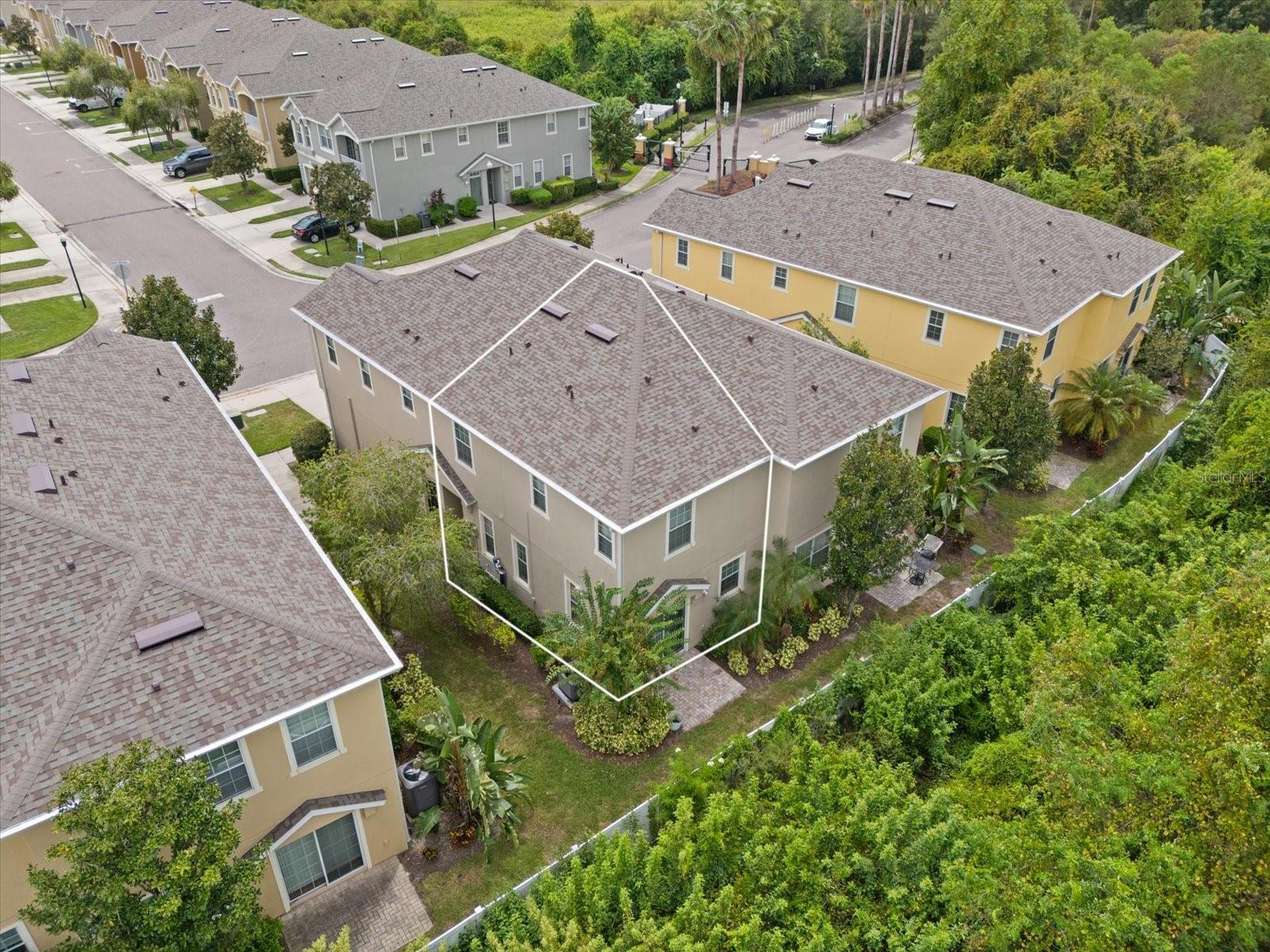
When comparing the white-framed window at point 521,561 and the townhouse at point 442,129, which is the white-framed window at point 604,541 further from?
the townhouse at point 442,129

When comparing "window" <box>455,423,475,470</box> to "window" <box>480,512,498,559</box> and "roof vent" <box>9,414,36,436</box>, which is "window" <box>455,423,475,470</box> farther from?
"roof vent" <box>9,414,36,436</box>

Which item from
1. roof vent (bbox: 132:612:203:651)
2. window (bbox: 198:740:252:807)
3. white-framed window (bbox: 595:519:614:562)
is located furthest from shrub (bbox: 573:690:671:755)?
roof vent (bbox: 132:612:203:651)

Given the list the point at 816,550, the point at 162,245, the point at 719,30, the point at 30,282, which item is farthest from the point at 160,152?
the point at 816,550

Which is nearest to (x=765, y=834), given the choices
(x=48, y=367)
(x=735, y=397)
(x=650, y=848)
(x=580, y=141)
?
(x=650, y=848)

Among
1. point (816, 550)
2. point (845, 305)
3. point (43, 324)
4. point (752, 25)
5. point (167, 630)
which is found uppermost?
point (752, 25)

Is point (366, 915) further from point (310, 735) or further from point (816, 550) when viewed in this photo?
point (816, 550)

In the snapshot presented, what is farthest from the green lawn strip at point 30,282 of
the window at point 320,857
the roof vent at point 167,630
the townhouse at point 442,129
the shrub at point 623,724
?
the shrub at point 623,724

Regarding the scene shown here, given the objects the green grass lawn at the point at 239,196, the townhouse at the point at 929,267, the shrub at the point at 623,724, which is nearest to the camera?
the shrub at the point at 623,724
